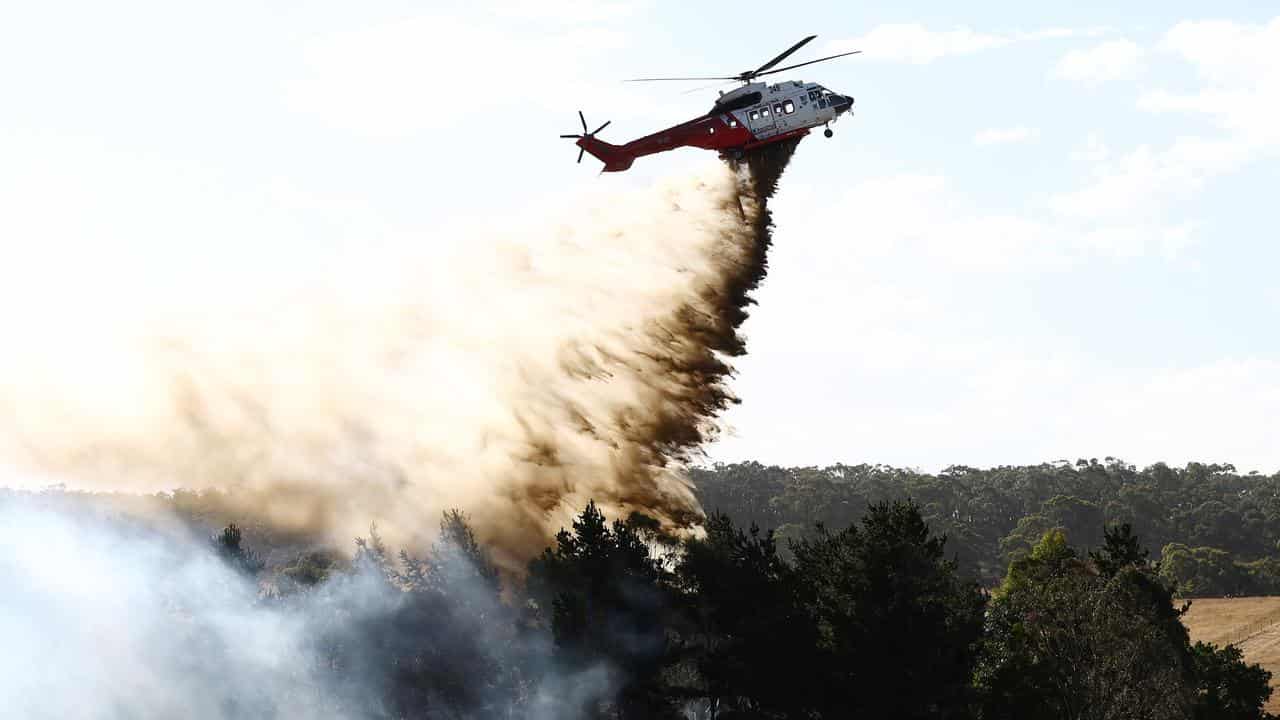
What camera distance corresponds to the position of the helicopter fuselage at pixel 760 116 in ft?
192

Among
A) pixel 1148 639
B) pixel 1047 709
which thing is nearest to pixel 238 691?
pixel 1047 709

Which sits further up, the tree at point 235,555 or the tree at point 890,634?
the tree at point 235,555

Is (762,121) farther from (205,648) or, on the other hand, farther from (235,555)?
(205,648)

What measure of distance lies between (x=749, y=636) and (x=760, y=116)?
74.1 ft

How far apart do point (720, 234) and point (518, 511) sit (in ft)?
52.7

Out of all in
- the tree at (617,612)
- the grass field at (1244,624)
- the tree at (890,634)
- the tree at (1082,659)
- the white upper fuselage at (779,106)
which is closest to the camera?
the tree at (890,634)

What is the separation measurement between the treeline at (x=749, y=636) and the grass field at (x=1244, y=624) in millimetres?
55230

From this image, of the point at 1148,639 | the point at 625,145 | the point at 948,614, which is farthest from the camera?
the point at 625,145

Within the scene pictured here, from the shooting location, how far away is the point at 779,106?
5878cm

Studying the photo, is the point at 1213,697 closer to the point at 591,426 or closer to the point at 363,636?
the point at 591,426

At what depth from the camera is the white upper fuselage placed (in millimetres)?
58594

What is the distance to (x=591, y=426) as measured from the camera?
60.8 meters

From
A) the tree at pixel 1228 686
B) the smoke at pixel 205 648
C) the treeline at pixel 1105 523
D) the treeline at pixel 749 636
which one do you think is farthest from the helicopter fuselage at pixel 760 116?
the treeline at pixel 1105 523

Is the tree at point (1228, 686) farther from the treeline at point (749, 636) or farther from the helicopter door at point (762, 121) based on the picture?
the helicopter door at point (762, 121)
